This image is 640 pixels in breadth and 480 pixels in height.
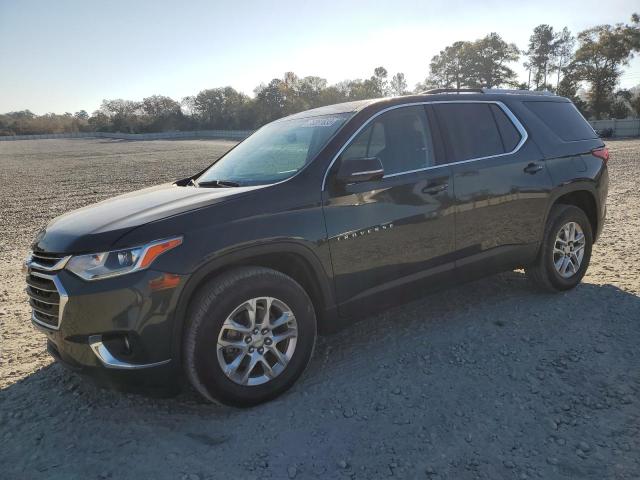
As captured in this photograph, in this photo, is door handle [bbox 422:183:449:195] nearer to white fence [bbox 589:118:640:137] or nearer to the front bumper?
the front bumper

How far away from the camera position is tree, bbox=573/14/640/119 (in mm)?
52344

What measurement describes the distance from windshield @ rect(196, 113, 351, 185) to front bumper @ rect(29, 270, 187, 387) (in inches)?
43.1

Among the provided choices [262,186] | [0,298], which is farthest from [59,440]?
[0,298]

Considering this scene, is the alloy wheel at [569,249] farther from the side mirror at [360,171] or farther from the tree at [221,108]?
the tree at [221,108]

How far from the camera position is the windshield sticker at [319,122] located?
3.70 m

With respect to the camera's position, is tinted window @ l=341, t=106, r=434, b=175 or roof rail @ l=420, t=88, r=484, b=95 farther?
roof rail @ l=420, t=88, r=484, b=95

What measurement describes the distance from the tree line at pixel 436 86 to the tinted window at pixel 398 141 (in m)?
55.8

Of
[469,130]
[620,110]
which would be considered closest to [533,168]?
[469,130]

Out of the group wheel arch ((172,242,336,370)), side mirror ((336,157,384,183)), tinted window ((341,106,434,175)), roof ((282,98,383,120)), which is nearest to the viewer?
wheel arch ((172,242,336,370))

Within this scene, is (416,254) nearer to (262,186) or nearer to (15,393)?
(262,186)

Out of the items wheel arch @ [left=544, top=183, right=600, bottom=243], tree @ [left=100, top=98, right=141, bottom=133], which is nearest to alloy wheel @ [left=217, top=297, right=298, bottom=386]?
wheel arch @ [left=544, top=183, right=600, bottom=243]

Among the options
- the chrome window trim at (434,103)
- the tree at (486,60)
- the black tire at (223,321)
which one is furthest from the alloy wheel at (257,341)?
the tree at (486,60)

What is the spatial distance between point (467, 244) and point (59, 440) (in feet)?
10.2

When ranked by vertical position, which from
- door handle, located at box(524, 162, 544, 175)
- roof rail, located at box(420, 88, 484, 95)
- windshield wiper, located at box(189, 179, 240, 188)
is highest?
roof rail, located at box(420, 88, 484, 95)
